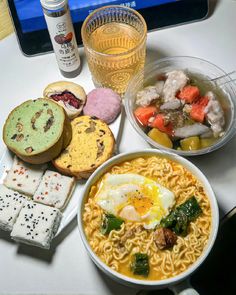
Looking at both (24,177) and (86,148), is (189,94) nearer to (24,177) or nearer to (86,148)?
(86,148)

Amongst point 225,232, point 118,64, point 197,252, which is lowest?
point 225,232

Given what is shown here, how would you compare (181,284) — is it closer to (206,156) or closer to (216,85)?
(206,156)

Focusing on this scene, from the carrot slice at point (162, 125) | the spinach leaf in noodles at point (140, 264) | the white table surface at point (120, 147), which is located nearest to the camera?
the spinach leaf in noodles at point (140, 264)

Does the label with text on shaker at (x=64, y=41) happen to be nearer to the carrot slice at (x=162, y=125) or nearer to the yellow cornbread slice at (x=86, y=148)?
the yellow cornbread slice at (x=86, y=148)

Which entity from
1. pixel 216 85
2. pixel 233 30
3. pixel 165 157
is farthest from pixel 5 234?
pixel 233 30

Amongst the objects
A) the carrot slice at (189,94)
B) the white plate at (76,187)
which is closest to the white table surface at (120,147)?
the white plate at (76,187)

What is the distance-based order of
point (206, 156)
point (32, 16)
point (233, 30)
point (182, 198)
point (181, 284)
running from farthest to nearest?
point (233, 30)
point (32, 16)
point (206, 156)
point (182, 198)
point (181, 284)
